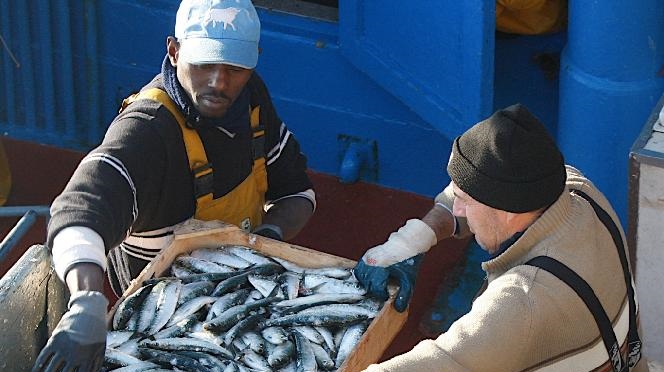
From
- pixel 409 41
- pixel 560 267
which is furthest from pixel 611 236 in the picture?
pixel 409 41

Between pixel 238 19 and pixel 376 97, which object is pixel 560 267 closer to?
pixel 238 19

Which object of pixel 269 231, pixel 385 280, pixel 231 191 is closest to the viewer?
pixel 385 280

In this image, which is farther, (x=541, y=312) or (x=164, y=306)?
(x=164, y=306)

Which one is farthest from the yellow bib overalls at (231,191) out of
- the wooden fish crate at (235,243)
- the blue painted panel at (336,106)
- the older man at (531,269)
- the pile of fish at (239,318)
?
the blue painted panel at (336,106)

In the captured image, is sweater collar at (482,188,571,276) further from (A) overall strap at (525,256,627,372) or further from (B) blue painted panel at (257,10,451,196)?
(B) blue painted panel at (257,10,451,196)

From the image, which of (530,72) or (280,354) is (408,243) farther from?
(530,72)

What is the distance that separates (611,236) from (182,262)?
167 cm

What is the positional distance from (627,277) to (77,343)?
175 cm

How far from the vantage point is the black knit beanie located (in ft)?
10.9

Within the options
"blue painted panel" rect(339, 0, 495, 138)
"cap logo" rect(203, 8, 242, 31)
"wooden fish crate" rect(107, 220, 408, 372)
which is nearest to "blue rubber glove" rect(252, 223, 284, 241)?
"wooden fish crate" rect(107, 220, 408, 372)

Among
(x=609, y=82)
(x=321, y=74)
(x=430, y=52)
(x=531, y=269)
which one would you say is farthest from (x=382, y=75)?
(x=531, y=269)

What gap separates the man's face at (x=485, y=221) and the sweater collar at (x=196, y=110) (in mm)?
1300

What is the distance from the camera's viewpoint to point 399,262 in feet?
14.0

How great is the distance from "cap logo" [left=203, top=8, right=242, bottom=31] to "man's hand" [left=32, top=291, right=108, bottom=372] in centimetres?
135
